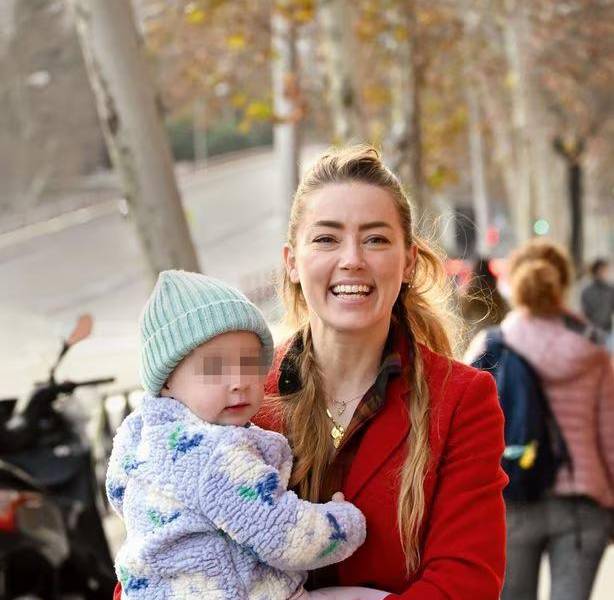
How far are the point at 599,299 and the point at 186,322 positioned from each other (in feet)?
53.3

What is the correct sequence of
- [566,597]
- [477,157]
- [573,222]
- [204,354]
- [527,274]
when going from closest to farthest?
[204,354], [566,597], [527,274], [573,222], [477,157]

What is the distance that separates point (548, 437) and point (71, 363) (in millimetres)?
6453

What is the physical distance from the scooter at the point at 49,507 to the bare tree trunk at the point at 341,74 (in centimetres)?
680

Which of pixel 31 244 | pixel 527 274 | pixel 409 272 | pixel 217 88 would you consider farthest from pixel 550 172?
pixel 409 272

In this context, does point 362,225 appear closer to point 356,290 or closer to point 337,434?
point 356,290

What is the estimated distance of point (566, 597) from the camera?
545 cm

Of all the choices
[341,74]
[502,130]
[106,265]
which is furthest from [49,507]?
[106,265]

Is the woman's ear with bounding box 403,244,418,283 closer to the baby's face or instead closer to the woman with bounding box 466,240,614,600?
the baby's face

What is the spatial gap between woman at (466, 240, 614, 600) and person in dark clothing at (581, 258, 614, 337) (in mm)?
12612

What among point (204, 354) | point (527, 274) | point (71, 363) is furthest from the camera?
point (71, 363)

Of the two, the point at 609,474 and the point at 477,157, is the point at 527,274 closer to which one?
the point at 609,474

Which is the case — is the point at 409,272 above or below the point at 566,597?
above

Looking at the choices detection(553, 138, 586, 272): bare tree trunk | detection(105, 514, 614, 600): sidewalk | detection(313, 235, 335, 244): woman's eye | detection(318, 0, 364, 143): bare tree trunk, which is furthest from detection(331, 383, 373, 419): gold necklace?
detection(553, 138, 586, 272): bare tree trunk

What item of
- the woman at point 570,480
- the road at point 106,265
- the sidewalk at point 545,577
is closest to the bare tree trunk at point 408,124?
the road at point 106,265
